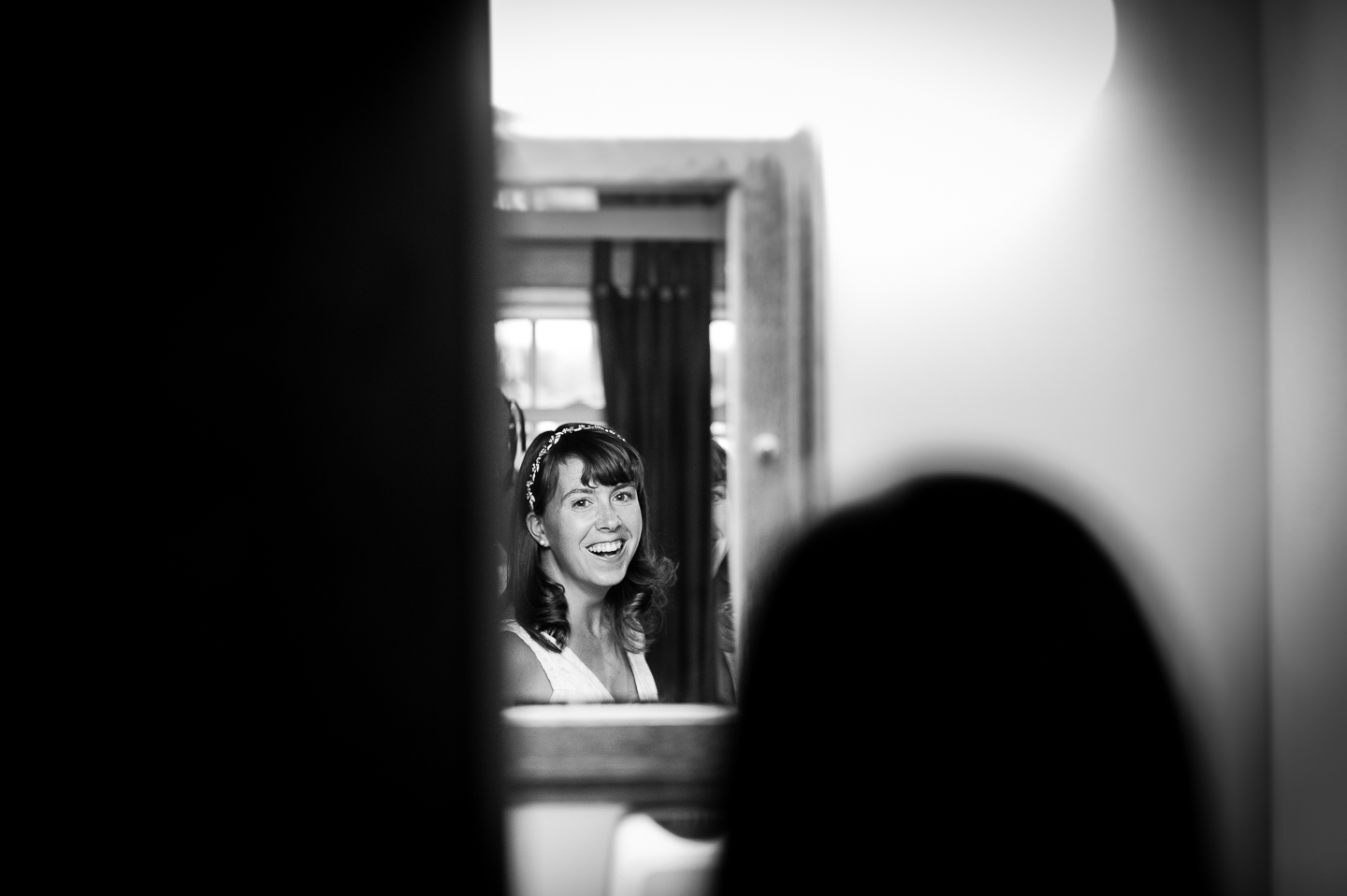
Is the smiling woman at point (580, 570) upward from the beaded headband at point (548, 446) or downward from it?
downward

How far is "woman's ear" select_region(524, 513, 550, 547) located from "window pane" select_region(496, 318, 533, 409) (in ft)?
0.57

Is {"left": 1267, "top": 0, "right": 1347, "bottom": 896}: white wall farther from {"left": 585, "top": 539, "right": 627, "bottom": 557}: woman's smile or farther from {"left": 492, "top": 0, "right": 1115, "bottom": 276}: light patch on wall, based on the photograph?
{"left": 585, "top": 539, "right": 627, "bottom": 557}: woman's smile

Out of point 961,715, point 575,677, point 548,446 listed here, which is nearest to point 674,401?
point 548,446

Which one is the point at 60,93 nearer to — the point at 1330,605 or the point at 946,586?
the point at 946,586

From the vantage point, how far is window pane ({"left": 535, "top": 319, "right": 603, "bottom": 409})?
1.54m

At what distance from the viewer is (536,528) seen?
154 cm

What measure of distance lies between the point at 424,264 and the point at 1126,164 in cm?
161

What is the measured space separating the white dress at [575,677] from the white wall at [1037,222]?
49 centimetres

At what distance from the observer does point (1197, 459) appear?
5.15 ft

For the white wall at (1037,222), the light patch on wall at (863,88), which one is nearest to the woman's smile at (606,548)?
the white wall at (1037,222)

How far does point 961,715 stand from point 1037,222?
1278mm

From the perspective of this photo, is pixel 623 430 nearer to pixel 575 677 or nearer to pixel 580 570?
pixel 580 570

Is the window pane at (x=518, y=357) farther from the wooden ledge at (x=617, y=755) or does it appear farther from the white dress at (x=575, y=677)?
the wooden ledge at (x=617, y=755)

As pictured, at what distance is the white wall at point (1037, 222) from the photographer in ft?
5.08
